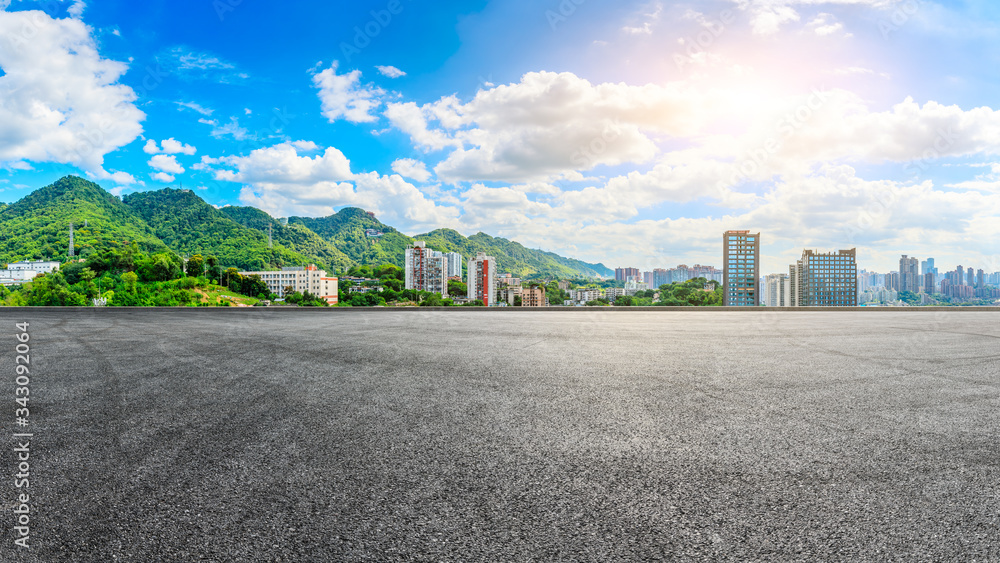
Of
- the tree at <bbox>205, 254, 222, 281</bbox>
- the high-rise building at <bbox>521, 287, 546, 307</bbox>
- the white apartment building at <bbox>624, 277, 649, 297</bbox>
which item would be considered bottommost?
the high-rise building at <bbox>521, 287, 546, 307</bbox>

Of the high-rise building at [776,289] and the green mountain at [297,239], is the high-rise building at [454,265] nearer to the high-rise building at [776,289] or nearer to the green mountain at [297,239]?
the green mountain at [297,239]

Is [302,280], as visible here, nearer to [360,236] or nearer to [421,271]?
[421,271]

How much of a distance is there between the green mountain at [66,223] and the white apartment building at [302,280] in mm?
10336

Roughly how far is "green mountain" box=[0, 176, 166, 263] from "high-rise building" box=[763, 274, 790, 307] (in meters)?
46.5

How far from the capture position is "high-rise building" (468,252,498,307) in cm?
3284

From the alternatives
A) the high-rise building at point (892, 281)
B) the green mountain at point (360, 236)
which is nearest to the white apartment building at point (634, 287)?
the high-rise building at point (892, 281)

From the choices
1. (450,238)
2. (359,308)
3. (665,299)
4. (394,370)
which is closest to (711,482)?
(394,370)

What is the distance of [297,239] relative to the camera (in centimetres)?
5578

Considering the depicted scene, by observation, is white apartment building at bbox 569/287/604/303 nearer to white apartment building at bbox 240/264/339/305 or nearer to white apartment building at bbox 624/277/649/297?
white apartment building at bbox 624/277/649/297

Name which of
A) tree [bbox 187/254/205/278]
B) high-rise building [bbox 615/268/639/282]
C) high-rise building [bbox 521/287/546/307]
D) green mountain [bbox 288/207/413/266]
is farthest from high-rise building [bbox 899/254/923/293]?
tree [bbox 187/254/205/278]

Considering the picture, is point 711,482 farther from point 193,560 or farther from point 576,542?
point 193,560

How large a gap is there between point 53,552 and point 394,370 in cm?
424

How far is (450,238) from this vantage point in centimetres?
7062

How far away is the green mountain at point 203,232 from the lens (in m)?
42.5
